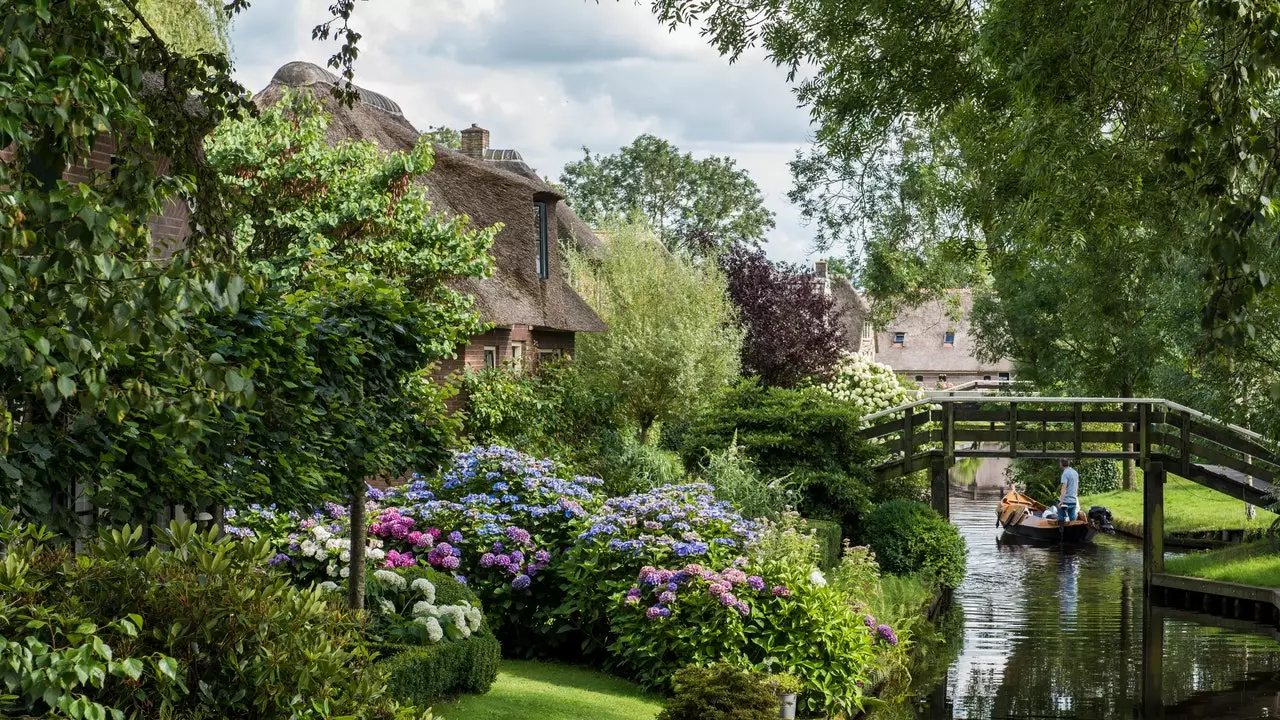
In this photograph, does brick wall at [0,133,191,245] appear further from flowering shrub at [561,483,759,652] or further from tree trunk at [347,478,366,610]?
flowering shrub at [561,483,759,652]

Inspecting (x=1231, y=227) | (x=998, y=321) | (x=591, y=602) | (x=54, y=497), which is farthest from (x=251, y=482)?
(x=998, y=321)

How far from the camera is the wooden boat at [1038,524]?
3077 cm

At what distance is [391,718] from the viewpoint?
5672mm

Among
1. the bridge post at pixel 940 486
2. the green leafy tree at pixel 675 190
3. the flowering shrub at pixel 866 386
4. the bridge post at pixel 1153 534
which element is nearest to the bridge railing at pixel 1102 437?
the bridge post at pixel 940 486

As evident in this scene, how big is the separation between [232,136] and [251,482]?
1083 cm

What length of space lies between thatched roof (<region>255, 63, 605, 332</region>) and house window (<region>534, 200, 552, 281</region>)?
0.63ft

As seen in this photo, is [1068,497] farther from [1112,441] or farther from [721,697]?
[721,697]

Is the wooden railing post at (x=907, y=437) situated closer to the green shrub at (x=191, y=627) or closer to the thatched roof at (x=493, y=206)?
the thatched roof at (x=493, y=206)

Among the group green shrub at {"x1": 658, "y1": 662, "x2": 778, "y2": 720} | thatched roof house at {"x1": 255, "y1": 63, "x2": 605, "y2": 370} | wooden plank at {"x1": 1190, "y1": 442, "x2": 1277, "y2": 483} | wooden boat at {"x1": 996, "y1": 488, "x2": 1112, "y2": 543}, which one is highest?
thatched roof house at {"x1": 255, "y1": 63, "x2": 605, "y2": 370}

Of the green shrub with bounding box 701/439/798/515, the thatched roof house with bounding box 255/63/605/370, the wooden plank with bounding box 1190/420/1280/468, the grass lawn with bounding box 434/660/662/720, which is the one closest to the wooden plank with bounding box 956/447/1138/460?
the wooden plank with bounding box 1190/420/1280/468

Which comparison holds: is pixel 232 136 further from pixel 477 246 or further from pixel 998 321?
pixel 998 321

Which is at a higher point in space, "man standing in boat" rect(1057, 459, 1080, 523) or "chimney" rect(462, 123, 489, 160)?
"chimney" rect(462, 123, 489, 160)

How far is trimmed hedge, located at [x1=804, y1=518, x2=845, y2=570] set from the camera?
1622 cm

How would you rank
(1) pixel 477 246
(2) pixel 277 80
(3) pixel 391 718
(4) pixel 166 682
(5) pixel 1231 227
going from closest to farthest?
(5) pixel 1231 227
(4) pixel 166 682
(3) pixel 391 718
(1) pixel 477 246
(2) pixel 277 80
